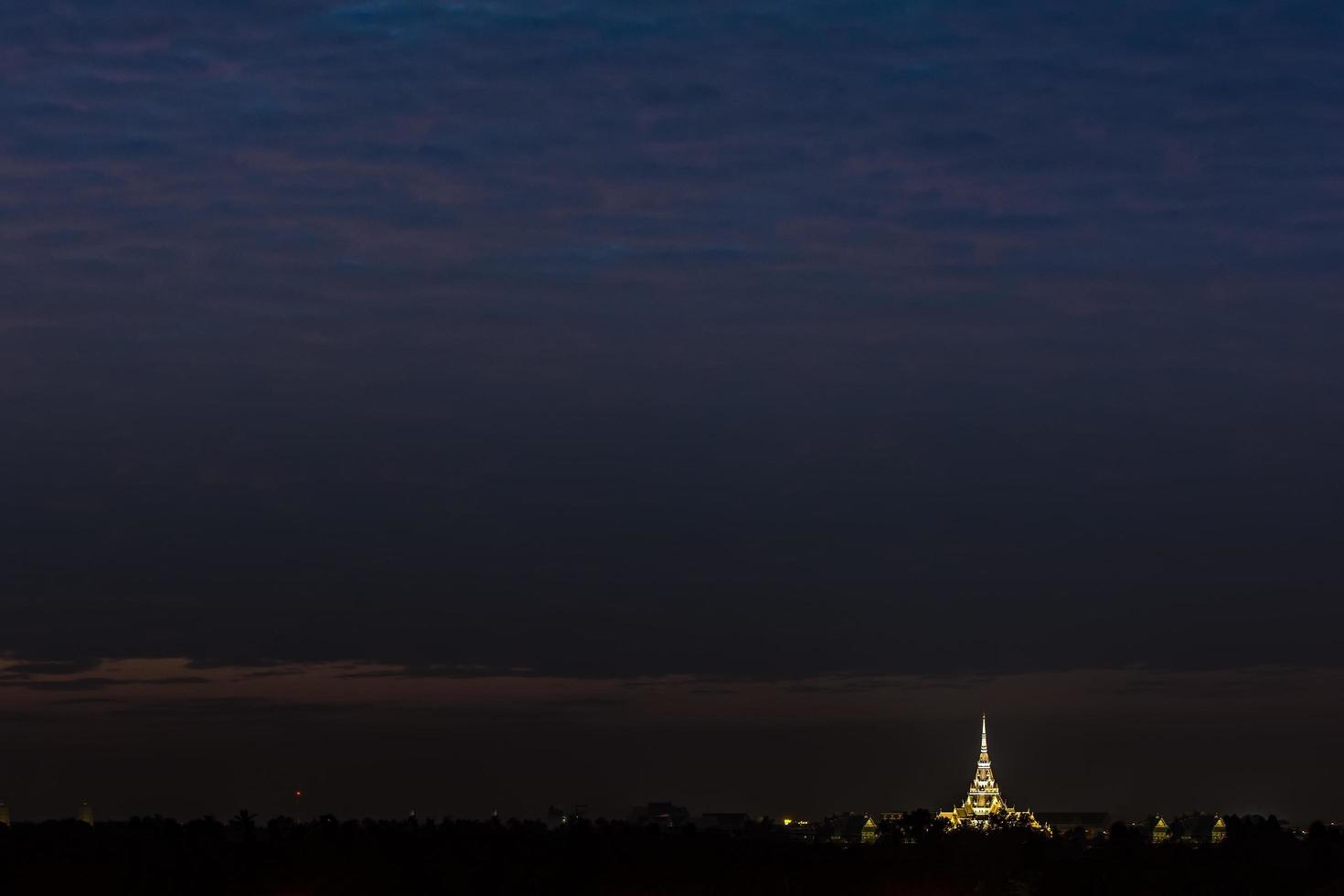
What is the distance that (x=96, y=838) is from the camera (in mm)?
191125

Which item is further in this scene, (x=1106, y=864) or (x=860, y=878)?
(x=1106, y=864)

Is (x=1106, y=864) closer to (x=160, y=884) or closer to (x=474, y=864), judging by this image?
(x=474, y=864)

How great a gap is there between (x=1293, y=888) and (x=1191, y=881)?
19.6 ft

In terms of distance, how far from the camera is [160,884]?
123625 mm

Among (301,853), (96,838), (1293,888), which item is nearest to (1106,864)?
(1293,888)

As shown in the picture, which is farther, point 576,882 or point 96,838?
point 96,838

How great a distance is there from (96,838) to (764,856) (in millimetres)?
65867

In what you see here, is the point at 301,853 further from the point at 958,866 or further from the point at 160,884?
the point at 958,866

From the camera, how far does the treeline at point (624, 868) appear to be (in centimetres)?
12369

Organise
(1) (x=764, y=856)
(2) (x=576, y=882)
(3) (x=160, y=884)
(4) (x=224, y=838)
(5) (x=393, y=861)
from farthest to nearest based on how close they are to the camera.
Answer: (4) (x=224, y=838) < (1) (x=764, y=856) < (5) (x=393, y=861) < (2) (x=576, y=882) < (3) (x=160, y=884)

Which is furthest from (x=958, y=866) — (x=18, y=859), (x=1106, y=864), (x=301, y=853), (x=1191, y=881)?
(x=18, y=859)

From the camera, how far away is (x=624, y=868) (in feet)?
461

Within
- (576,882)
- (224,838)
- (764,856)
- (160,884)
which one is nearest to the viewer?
(160,884)

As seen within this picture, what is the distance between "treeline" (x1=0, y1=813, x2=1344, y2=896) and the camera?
12369cm
